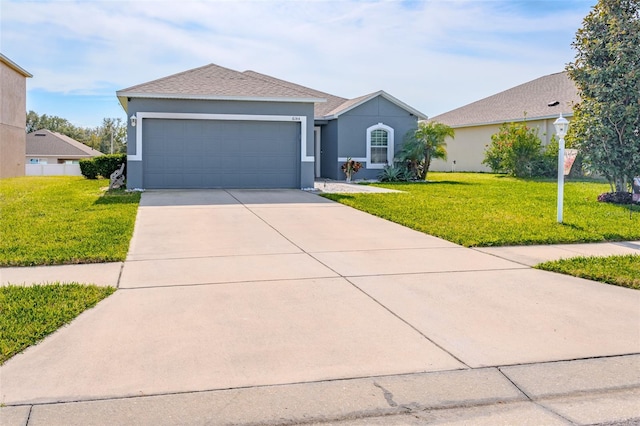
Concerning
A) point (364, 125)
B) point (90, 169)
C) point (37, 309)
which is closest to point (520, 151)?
point (364, 125)

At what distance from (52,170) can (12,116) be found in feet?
28.3

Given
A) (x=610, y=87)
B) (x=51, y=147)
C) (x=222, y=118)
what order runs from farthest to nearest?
(x=51, y=147), (x=222, y=118), (x=610, y=87)

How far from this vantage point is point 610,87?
13836 mm

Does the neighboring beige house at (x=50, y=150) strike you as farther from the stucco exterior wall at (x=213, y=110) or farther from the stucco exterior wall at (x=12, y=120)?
the stucco exterior wall at (x=213, y=110)

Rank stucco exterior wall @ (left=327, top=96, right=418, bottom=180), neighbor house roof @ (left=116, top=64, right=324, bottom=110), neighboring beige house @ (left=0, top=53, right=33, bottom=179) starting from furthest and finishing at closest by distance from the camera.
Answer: neighboring beige house @ (left=0, top=53, right=33, bottom=179), stucco exterior wall @ (left=327, top=96, right=418, bottom=180), neighbor house roof @ (left=116, top=64, right=324, bottom=110)

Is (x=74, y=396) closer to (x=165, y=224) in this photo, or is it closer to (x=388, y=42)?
(x=165, y=224)

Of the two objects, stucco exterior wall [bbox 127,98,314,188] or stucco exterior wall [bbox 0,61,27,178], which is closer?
stucco exterior wall [bbox 127,98,314,188]

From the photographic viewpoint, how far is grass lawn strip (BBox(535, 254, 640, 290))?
645 centimetres

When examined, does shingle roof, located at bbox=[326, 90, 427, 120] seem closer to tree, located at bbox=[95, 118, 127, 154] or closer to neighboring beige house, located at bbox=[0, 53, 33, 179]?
neighboring beige house, located at bbox=[0, 53, 33, 179]

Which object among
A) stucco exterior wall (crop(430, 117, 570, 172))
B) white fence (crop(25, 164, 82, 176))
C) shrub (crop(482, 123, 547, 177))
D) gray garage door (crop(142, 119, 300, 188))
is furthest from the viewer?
white fence (crop(25, 164, 82, 176))

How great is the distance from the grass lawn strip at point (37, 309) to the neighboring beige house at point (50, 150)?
4485 centimetres

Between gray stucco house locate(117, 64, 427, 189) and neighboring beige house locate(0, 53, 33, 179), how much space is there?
14.2 metres

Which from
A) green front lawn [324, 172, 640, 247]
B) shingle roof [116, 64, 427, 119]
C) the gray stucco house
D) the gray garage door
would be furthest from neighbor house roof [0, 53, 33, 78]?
green front lawn [324, 172, 640, 247]

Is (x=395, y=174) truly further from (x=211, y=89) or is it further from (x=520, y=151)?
(x=211, y=89)
